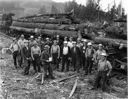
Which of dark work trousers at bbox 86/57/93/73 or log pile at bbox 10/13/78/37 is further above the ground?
log pile at bbox 10/13/78/37

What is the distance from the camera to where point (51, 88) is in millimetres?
8273

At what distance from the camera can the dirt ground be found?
7473 millimetres

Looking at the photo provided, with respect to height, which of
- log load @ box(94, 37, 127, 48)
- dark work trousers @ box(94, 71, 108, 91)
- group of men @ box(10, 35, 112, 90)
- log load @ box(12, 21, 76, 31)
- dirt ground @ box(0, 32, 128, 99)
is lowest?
dirt ground @ box(0, 32, 128, 99)

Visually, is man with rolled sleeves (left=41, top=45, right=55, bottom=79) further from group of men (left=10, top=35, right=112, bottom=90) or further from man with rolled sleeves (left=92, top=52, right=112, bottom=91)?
man with rolled sleeves (left=92, top=52, right=112, bottom=91)

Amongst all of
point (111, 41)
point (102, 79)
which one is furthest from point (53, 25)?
point (102, 79)

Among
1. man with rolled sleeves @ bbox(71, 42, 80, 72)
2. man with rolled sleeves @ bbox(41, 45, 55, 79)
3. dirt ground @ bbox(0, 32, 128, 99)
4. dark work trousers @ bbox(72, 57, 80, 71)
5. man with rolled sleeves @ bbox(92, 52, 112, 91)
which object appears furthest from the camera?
dark work trousers @ bbox(72, 57, 80, 71)

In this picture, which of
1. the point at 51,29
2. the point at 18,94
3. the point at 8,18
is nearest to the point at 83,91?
the point at 18,94

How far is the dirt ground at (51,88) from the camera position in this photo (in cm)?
747

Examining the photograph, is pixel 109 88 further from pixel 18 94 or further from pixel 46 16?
pixel 46 16

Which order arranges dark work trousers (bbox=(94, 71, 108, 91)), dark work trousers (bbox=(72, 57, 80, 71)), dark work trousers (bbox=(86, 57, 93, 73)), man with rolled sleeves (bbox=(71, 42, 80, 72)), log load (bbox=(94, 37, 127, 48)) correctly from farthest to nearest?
dark work trousers (bbox=(72, 57, 80, 71)), man with rolled sleeves (bbox=(71, 42, 80, 72)), dark work trousers (bbox=(86, 57, 93, 73)), log load (bbox=(94, 37, 127, 48)), dark work trousers (bbox=(94, 71, 108, 91))

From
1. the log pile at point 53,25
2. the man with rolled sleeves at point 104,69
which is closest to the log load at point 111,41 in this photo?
the log pile at point 53,25

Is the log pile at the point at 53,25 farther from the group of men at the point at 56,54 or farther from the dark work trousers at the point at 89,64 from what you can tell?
the dark work trousers at the point at 89,64

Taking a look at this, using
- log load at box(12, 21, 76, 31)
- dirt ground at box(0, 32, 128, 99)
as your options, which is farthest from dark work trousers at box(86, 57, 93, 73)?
log load at box(12, 21, 76, 31)

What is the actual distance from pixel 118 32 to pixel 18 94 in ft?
19.7
